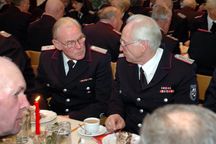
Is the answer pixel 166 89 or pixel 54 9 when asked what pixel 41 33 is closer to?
pixel 54 9

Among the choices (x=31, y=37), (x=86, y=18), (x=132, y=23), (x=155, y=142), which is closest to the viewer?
(x=155, y=142)

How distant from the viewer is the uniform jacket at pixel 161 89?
2906 millimetres

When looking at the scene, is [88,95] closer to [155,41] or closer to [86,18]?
[155,41]

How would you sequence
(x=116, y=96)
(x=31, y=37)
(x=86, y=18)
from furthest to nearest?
(x=86, y=18) < (x=31, y=37) < (x=116, y=96)

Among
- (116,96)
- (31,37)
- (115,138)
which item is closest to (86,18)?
(31,37)

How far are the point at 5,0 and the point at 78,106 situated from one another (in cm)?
633

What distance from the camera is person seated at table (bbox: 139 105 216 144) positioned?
116 centimetres

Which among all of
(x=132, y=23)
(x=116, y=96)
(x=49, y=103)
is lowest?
(x=49, y=103)

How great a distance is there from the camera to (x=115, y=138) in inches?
97.1

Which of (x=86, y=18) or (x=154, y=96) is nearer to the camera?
(x=154, y=96)

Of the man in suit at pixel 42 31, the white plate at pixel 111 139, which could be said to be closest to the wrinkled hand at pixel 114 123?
the white plate at pixel 111 139

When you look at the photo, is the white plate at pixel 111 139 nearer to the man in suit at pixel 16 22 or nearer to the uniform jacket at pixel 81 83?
the uniform jacket at pixel 81 83

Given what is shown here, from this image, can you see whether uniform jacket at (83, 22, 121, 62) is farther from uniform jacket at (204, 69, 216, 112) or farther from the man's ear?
uniform jacket at (204, 69, 216, 112)

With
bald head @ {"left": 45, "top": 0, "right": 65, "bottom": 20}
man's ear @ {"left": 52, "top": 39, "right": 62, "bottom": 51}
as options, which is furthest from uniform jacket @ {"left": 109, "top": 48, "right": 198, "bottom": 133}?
bald head @ {"left": 45, "top": 0, "right": 65, "bottom": 20}
